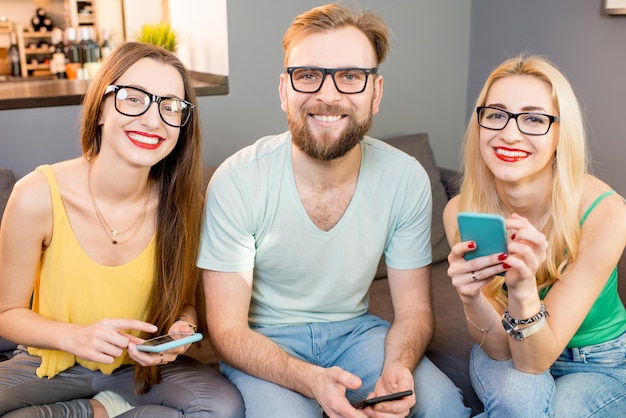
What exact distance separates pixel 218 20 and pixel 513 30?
1.27m

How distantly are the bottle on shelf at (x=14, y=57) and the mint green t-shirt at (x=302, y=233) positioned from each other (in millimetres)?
4164

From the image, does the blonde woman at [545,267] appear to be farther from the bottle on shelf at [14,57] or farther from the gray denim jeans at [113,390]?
the bottle on shelf at [14,57]

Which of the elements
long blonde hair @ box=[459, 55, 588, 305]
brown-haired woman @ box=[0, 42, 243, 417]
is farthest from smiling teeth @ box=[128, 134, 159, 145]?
long blonde hair @ box=[459, 55, 588, 305]

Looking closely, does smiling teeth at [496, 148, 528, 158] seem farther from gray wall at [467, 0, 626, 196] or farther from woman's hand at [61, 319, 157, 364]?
gray wall at [467, 0, 626, 196]

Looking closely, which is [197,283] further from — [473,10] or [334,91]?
[473,10]

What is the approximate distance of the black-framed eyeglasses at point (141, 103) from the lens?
1.58 meters

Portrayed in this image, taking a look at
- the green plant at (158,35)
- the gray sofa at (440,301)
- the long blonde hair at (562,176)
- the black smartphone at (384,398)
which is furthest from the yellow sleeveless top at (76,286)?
the green plant at (158,35)

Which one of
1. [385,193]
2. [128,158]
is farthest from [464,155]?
[128,158]

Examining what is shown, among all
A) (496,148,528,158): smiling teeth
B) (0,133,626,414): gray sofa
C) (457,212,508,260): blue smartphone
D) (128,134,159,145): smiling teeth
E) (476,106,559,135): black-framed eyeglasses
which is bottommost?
(0,133,626,414): gray sofa

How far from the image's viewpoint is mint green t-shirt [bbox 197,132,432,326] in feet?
5.74

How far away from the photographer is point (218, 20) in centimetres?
270

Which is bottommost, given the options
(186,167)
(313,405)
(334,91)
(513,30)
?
(313,405)

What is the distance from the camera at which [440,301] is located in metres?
2.34

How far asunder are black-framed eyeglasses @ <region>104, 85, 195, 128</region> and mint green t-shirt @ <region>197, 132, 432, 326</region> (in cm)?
23
